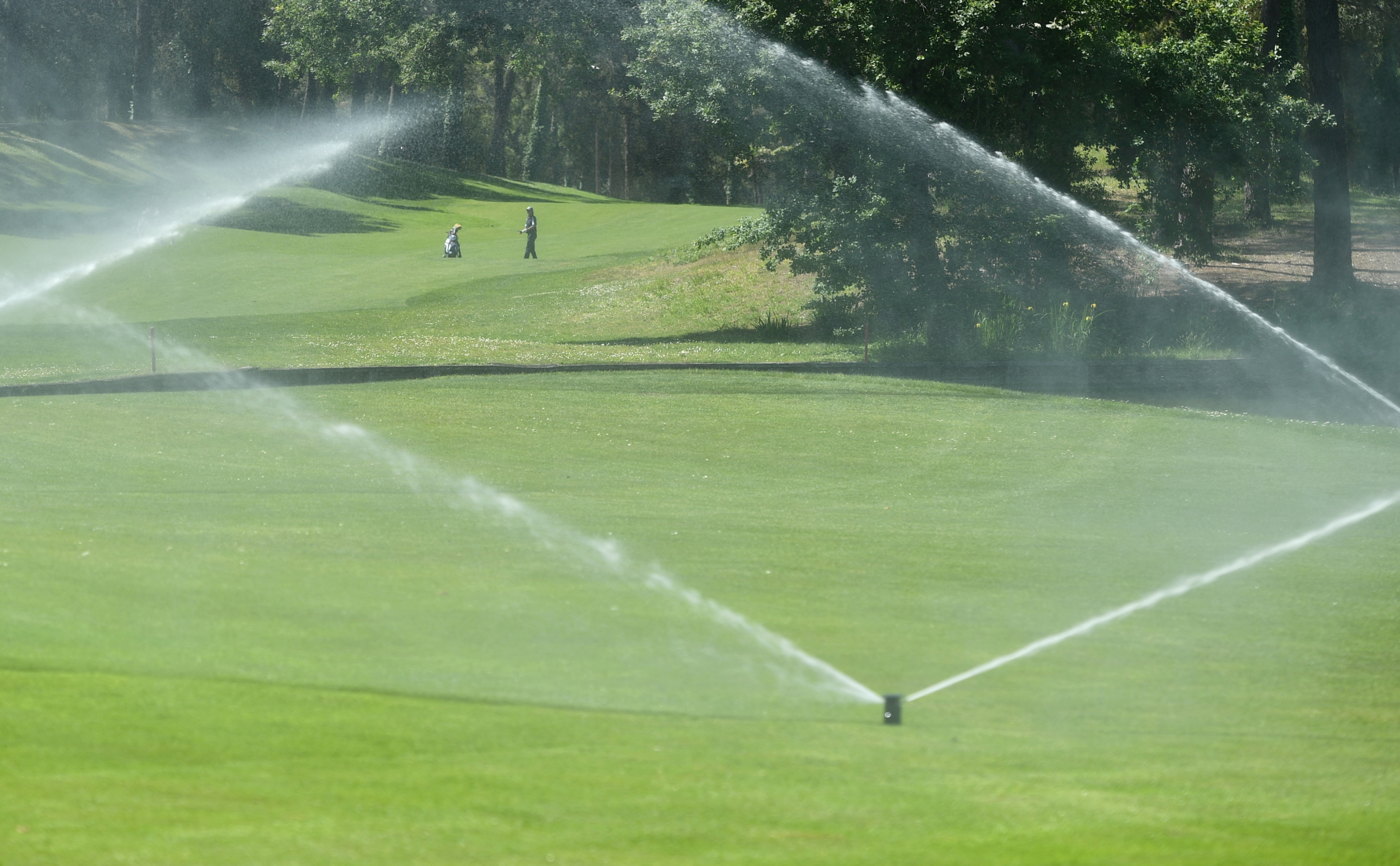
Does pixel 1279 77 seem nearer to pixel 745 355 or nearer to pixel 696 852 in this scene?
pixel 745 355

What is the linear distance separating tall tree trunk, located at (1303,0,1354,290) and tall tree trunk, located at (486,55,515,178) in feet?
180

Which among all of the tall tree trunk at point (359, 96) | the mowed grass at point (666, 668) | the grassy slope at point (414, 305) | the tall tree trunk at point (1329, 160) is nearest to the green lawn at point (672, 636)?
the mowed grass at point (666, 668)

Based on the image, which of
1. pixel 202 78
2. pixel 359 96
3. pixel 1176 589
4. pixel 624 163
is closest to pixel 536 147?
pixel 624 163

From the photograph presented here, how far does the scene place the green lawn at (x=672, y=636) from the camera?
5465mm

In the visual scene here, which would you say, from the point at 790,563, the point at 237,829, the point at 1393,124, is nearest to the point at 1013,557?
the point at 790,563

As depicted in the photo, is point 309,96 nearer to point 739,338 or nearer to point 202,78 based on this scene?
point 202,78

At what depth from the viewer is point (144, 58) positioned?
78062 millimetres

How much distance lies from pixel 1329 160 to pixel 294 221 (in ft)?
121

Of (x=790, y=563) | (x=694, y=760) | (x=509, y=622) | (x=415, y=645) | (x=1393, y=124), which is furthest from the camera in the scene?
(x=1393, y=124)

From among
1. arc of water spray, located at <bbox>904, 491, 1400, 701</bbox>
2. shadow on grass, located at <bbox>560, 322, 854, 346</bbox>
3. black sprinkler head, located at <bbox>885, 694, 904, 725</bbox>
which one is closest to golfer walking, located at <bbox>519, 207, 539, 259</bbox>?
shadow on grass, located at <bbox>560, 322, 854, 346</bbox>

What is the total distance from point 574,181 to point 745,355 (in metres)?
85.2

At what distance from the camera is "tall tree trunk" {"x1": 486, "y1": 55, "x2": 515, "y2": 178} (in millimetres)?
87625

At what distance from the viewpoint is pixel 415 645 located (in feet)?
25.7

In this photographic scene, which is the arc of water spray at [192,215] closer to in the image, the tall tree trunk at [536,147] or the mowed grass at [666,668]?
the tall tree trunk at [536,147]
